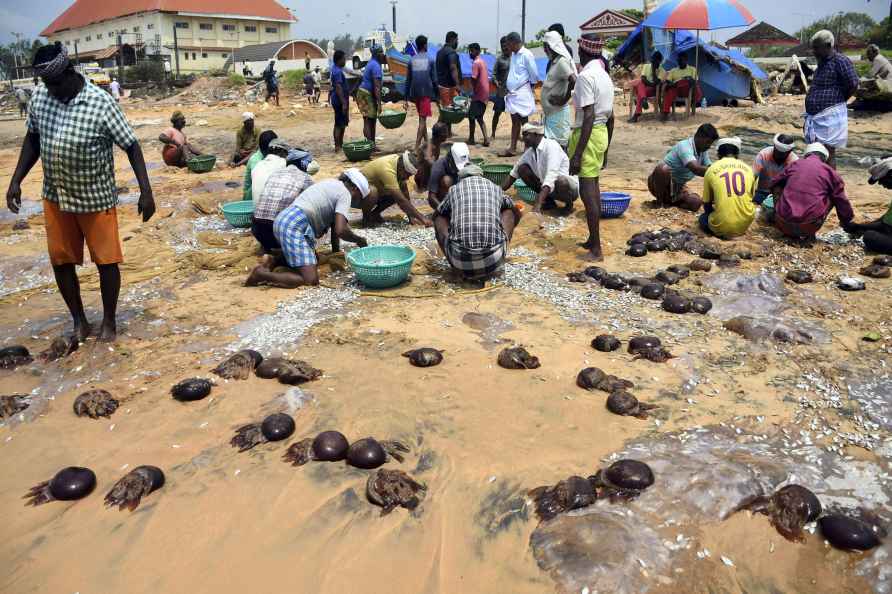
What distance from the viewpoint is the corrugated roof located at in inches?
1672

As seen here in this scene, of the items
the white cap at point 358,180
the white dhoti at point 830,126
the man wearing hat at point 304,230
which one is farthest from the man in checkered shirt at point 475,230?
the white dhoti at point 830,126

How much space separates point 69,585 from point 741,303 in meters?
4.93

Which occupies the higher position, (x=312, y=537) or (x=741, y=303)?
(x=741, y=303)

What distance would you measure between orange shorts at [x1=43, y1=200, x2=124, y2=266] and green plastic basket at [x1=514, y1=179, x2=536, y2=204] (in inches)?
187

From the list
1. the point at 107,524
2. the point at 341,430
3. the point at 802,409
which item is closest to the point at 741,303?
the point at 802,409

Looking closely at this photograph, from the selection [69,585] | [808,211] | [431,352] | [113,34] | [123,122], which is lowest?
[69,585]

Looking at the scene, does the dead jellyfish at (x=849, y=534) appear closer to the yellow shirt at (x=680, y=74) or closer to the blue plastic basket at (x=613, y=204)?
the blue plastic basket at (x=613, y=204)

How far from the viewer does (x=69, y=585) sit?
2588 mm

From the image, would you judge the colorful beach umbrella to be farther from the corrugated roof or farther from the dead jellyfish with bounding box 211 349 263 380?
the corrugated roof

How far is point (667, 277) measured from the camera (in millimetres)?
5832

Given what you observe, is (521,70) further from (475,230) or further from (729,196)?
(475,230)

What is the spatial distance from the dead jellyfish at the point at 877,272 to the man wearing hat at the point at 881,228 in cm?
61

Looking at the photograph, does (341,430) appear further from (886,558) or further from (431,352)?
(886,558)

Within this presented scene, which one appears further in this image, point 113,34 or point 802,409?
point 113,34
